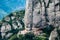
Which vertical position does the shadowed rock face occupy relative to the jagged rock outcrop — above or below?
above

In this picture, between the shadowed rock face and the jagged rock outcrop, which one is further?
the jagged rock outcrop

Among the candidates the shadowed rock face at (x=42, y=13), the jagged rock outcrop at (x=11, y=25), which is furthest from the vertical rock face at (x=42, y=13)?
the jagged rock outcrop at (x=11, y=25)

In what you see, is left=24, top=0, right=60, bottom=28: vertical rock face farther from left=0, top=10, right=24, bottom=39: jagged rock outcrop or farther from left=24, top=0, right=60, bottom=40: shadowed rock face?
left=0, top=10, right=24, bottom=39: jagged rock outcrop

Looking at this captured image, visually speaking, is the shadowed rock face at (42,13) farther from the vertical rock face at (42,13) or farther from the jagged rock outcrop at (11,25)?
the jagged rock outcrop at (11,25)

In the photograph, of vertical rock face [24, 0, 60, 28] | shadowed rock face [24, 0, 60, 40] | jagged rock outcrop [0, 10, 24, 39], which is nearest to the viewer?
shadowed rock face [24, 0, 60, 40]

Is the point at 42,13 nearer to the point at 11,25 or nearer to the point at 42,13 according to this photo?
the point at 42,13

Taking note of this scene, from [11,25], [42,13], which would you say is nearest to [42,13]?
[42,13]

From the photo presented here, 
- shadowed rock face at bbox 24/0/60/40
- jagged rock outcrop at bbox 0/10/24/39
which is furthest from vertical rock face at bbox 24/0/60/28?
jagged rock outcrop at bbox 0/10/24/39

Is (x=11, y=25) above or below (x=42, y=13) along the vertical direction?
below
